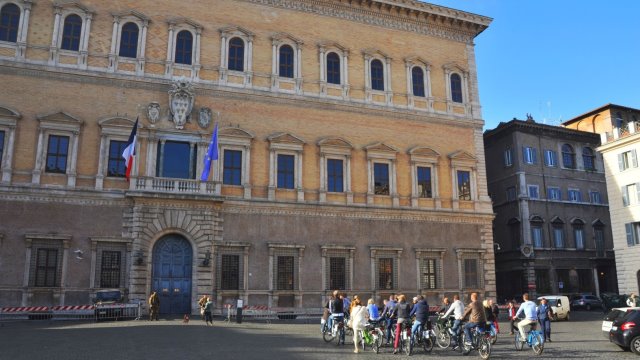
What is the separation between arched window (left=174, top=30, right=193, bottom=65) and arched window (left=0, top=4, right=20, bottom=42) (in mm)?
7722

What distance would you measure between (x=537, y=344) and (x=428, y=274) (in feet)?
53.6

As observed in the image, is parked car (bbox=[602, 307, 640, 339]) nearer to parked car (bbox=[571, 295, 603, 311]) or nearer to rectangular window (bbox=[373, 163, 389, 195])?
rectangular window (bbox=[373, 163, 389, 195])

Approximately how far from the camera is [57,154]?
26.8 meters

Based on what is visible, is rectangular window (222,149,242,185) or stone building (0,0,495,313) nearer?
stone building (0,0,495,313)

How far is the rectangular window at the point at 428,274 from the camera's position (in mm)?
32062

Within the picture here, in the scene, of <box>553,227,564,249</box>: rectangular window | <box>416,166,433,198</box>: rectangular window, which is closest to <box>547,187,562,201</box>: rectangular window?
<box>553,227,564,249</box>: rectangular window

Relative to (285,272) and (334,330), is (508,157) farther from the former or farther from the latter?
(334,330)

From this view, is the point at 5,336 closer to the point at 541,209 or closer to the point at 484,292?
the point at 484,292

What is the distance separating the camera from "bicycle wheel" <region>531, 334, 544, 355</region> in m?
16.0

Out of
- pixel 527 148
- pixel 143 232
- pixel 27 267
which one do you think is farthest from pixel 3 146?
pixel 527 148

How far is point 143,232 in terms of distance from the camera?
27.0 m

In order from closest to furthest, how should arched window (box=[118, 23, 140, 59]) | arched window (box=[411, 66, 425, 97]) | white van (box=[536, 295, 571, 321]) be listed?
1. arched window (box=[118, 23, 140, 59])
2. white van (box=[536, 295, 571, 321])
3. arched window (box=[411, 66, 425, 97])

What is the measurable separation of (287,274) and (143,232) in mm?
7720

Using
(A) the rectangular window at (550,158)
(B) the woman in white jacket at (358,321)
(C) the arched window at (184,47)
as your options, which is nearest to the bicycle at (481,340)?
(B) the woman in white jacket at (358,321)
